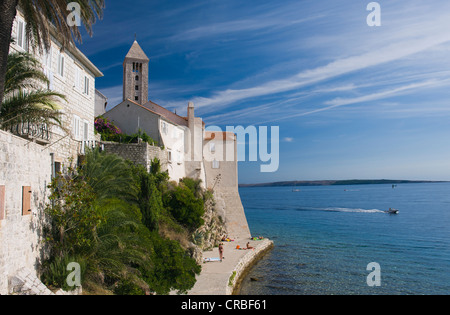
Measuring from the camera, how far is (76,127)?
18.3 m

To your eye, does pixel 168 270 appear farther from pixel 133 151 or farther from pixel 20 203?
pixel 133 151

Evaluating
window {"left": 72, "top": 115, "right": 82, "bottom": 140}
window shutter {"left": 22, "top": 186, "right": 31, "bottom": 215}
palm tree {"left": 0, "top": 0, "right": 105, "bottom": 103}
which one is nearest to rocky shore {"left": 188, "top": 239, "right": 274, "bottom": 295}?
window {"left": 72, "top": 115, "right": 82, "bottom": 140}

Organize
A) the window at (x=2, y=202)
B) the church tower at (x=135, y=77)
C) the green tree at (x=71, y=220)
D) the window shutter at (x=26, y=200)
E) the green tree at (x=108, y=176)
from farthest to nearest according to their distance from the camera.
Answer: the church tower at (x=135, y=77)
the green tree at (x=108, y=176)
the green tree at (x=71, y=220)
the window shutter at (x=26, y=200)
the window at (x=2, y=202)

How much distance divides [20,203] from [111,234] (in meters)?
4.42

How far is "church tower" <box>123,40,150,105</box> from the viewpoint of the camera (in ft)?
144

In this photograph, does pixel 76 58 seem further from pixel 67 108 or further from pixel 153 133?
pixel 153 133

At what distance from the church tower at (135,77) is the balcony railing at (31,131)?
3132 cm

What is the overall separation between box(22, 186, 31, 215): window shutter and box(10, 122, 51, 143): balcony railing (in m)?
2.70

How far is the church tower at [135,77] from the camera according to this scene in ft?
144

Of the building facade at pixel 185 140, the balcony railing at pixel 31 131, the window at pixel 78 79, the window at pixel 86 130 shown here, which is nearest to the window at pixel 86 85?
the window at pixel 78 79

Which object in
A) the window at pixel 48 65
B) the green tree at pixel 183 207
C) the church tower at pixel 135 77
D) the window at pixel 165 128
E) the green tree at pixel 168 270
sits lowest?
the green tree at pixel 168 270

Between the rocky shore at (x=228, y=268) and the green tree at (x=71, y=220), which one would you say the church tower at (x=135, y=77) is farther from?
the green tree at (x=71, y=220)

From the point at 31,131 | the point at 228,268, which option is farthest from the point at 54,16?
the point at 228,268
